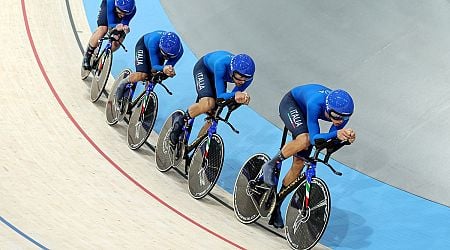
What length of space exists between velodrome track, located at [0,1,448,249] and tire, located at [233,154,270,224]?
11 centimetres

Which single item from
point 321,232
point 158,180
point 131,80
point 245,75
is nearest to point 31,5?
point 131,80

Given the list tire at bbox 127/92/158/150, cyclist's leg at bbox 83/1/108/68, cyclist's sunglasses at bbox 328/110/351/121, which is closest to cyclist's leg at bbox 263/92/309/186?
cyclist's sunglasses at bbox 328/110/351/121

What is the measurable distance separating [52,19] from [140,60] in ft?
9.25

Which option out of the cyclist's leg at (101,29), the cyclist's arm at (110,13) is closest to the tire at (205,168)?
the cyclist's arm at (110,13)

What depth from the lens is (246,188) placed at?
6766mm

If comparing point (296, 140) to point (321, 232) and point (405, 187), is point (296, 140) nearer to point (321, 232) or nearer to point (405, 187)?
point (321, 232)

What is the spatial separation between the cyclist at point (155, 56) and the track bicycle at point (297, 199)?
119 centimetres

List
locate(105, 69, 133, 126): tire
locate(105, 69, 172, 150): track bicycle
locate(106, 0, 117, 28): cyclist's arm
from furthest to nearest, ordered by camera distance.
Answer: locate(106, 0, 117, 28): cyclist's arm, locate(105, 69, 133, 126): tire, locate(105, 69, 172, 150): track bicycle

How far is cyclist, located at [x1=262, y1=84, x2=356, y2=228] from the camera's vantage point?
19.1 ft

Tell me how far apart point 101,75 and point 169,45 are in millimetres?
1509

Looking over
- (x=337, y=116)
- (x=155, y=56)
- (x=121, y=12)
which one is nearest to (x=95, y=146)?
(x=155, y=56)

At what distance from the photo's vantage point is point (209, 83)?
695cm

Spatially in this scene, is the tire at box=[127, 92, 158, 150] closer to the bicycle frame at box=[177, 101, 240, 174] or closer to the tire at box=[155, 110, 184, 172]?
the tire at box=[155, 110, 184, 172]

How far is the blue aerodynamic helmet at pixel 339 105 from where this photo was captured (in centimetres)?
582
